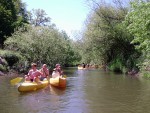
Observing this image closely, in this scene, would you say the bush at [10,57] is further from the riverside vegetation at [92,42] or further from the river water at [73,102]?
the river water at [73,102]

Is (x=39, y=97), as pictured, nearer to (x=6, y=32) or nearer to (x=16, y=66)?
(x=16, y=66)

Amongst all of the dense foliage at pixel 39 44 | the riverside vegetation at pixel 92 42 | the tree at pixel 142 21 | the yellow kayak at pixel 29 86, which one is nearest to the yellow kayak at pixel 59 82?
the yellow kayak at pixel 29 86

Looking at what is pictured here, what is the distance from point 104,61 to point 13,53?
61.6 feet

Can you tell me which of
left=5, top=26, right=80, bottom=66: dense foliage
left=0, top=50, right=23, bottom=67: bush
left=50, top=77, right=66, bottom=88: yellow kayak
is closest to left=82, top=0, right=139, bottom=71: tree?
left=5, top=26, right=80, bottom=66: dense foliage

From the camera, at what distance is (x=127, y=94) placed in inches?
662

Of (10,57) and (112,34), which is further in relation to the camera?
(112,34)

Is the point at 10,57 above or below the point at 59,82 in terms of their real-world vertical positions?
above

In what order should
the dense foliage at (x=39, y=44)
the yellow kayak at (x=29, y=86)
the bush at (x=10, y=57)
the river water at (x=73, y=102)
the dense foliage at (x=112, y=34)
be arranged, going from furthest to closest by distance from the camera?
the dense foliage at (x=112, y=34) → the dense foliage at (x=39, y=44) → the bush at (x=10, y=57) → the yellow kayak at (x=29, y=86) → the river water at (x=73, y=102)

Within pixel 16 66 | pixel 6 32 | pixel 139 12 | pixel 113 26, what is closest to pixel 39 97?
pixel 139 12

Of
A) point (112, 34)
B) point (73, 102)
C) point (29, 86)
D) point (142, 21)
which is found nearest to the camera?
point (73, 102)

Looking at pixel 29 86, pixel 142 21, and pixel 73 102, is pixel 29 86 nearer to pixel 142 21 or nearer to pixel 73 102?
pixel 73 102

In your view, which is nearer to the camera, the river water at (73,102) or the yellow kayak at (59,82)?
the river water at (73,102)

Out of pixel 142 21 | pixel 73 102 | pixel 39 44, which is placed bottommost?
pixel 73 102

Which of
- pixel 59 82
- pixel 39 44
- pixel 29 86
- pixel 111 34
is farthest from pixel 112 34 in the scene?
pixel 29 86
